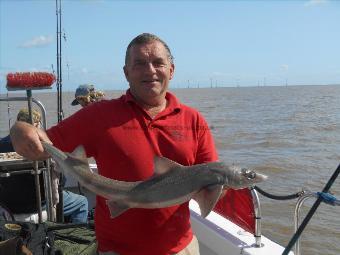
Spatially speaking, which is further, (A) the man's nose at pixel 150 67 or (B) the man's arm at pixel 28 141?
(A) the man's nose at pixel 150 67

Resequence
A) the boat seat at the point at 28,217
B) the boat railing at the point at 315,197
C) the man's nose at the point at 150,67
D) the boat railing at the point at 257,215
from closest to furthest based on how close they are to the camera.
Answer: the boat railing at the point at 315,197 < the man's nose at the point at 150,67 < the boat railing at the point at 257,215 < the boat seat at the point at 28,217

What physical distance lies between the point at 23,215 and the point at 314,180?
33.1 ft

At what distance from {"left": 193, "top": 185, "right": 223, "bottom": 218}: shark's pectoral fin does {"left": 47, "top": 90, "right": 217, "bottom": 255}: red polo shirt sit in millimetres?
382

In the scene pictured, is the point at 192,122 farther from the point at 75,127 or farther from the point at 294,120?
the point at 294,120

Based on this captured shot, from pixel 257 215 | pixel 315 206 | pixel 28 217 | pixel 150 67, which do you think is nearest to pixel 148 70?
pixel 150 67

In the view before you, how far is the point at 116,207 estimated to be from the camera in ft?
9.22

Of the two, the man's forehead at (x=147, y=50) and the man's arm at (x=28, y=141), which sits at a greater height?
the man's forehead at (x=147, y=50)

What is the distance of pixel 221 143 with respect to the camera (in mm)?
21812

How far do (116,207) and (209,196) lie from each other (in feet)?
1.90

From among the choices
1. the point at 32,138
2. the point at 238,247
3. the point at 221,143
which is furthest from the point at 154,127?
the point at 221,143

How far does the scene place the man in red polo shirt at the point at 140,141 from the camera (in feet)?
9.96

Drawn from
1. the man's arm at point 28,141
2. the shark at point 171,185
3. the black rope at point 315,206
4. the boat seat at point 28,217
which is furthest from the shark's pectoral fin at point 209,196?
the boat seat at point 28,217

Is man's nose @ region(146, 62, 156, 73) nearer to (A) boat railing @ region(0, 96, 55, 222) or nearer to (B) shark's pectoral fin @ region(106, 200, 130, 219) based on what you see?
(B) shark's pectoral fin @ region(106, 200, 130, 219)

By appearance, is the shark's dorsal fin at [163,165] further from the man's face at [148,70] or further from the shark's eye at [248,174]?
the man's face at [148,70]
